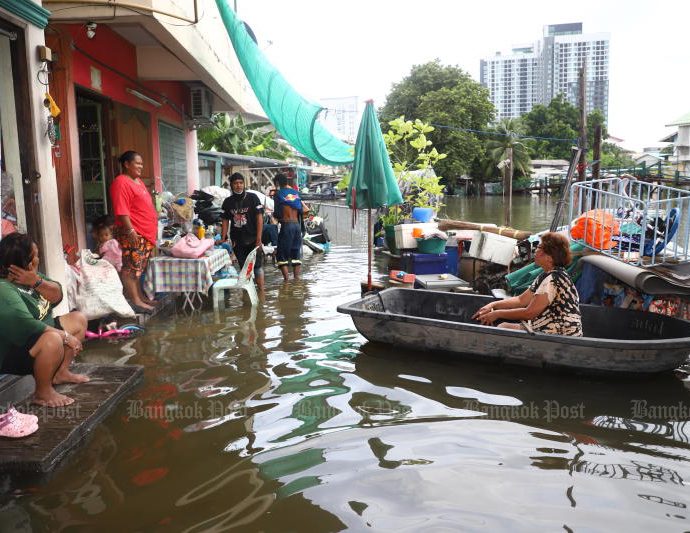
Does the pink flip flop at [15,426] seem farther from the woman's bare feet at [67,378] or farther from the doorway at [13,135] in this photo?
the doorway at [13,135]

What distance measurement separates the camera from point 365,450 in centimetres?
370

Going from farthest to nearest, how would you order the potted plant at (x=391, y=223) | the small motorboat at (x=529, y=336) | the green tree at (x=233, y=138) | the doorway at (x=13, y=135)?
the green tree at (x=233, y=138), the potted plant at (x=391, y=223), the doorway at (x=13, y=135), the small motorboat at (x=529, y=336)

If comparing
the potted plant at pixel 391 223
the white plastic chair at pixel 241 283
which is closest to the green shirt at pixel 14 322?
the white plastic chair at pixel 241 283

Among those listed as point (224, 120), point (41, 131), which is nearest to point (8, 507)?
point (41, 131)

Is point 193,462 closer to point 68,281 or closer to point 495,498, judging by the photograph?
point 495,498

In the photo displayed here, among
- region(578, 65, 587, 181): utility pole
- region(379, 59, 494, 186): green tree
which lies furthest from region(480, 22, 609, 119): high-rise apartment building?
region(578, 65, 587, 181): utility pole

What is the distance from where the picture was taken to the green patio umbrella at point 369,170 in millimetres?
7902

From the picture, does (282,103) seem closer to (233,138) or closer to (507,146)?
(233,138)

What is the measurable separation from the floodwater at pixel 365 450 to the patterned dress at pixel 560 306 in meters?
0.41

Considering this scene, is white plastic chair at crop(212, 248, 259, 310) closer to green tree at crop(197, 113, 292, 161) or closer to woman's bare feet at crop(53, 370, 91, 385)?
woman's bare feet at crop(53, 370, 91, 385)

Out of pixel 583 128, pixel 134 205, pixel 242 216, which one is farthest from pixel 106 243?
pixel 583 128

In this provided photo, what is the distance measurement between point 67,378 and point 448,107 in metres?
43.1

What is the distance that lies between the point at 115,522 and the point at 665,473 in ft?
9.92

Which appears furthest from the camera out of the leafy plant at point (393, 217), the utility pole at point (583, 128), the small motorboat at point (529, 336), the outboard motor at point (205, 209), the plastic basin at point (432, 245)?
the utility pole at point (583, 128)
